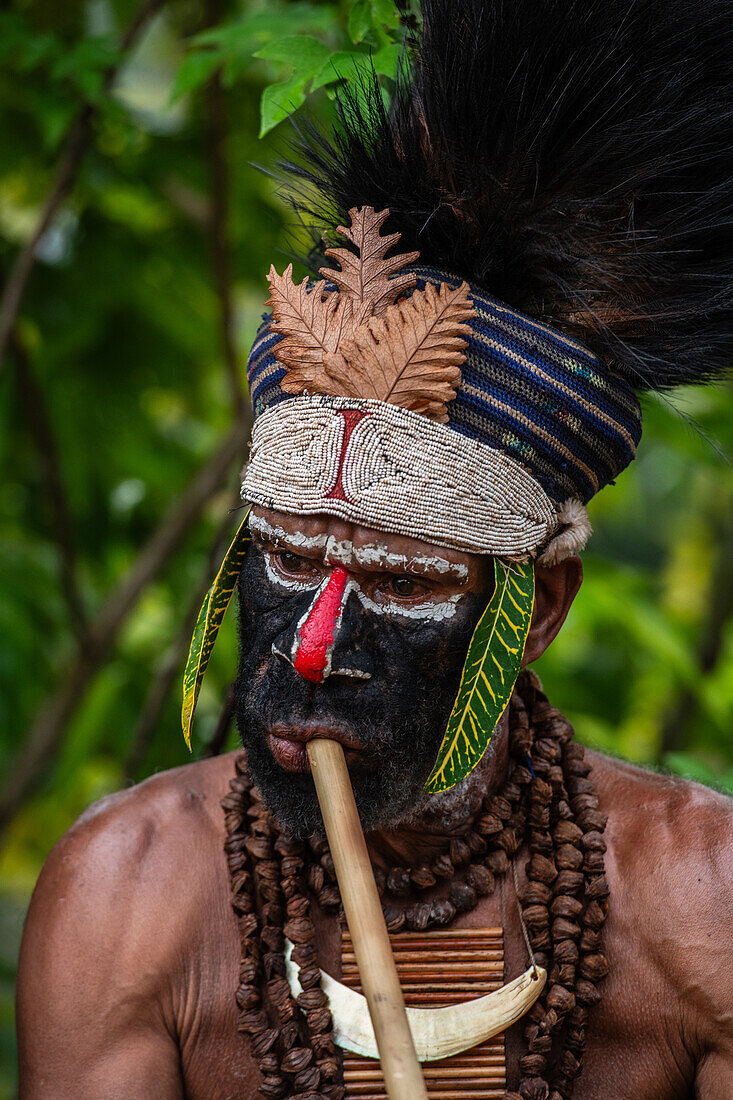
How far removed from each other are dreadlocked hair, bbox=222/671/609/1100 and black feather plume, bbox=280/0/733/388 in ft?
2.45

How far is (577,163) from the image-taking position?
168 centimetres

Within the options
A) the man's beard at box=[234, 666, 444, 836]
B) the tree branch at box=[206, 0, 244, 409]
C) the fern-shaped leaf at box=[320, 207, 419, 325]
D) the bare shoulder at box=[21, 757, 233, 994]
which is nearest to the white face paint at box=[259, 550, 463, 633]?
the man's beard at box=[234, 666, 444, 836]

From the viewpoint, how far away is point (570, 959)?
1.80 m

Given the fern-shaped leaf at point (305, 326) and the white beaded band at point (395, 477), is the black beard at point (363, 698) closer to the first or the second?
the white beaded band at point (395, 477)

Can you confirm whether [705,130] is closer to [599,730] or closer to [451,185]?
[451,185]

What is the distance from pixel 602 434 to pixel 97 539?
246 centimetres

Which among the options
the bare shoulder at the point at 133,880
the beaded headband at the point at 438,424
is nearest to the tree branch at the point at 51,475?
the bare shoulder at the point at 133,880

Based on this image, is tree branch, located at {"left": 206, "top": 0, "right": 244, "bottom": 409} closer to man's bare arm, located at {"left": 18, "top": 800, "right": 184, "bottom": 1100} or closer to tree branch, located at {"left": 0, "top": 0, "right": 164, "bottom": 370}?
tree branch, located at {"left": 0, "top": 0, "right": 164, "bottom": 370}

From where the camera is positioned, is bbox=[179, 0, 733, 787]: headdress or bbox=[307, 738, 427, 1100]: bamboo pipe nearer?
bbox=[307, 738, 427, 1100]: bamboo pipe

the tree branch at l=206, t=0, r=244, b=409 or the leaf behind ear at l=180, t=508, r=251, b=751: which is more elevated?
the tree branch at l=206, t=0, r=244, b=409

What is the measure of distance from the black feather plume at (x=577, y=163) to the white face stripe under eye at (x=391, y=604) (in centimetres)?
47

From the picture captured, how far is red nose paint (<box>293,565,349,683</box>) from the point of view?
155cm

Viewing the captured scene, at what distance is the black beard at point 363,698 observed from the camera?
5.20ft

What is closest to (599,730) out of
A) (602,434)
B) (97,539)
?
(97,539)
